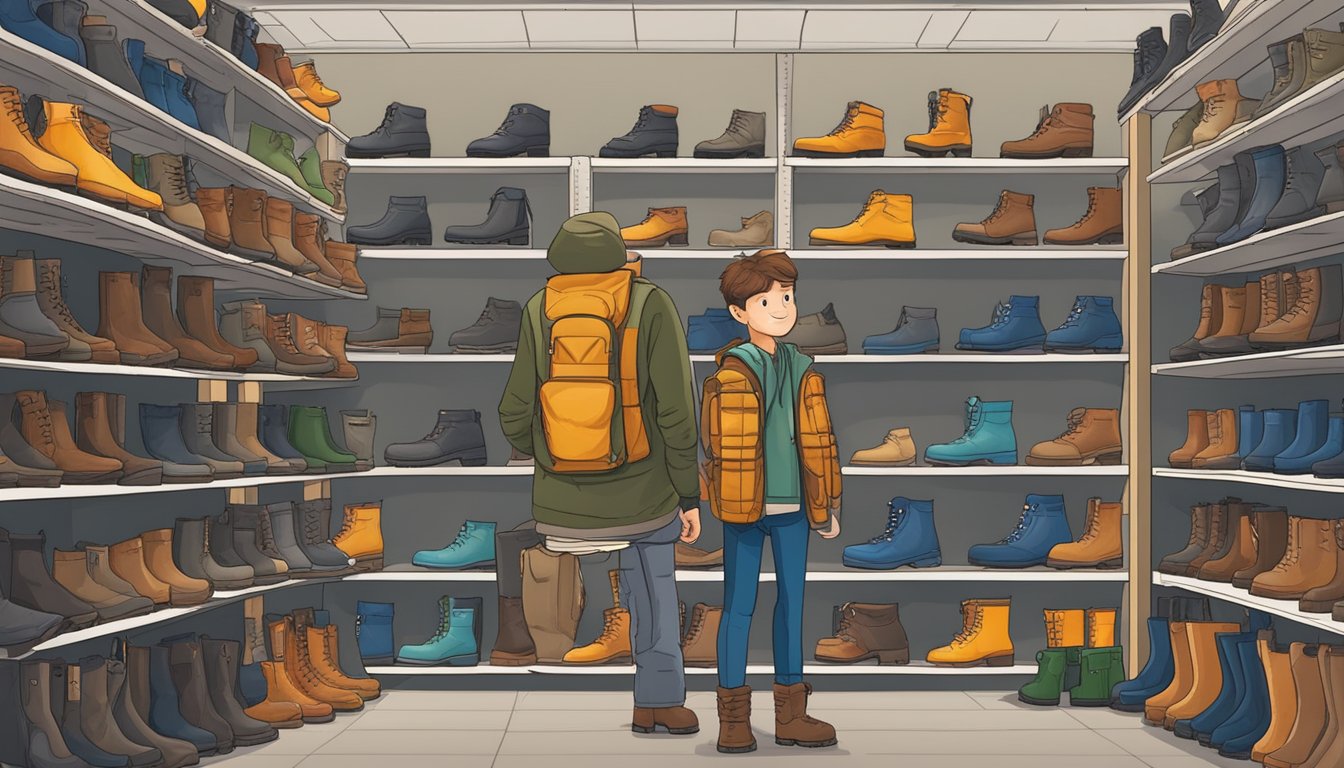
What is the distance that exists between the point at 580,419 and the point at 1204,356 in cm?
233

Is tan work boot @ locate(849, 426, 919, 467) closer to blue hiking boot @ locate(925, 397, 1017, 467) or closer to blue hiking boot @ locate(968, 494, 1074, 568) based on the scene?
blue hiking boot @ locate(925, 397, 1017, 467)

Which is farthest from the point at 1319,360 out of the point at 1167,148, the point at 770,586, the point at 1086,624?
the point at 770,586

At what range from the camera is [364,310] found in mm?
5395

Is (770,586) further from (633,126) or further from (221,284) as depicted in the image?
(221,284)

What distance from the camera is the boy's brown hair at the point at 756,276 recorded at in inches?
151

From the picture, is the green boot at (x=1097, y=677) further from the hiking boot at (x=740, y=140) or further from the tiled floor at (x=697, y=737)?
the hiking boot at (x=740, y=140)

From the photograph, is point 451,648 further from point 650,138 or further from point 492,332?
point 650,138

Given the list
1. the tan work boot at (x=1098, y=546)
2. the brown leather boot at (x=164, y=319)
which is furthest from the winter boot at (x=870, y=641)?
the brown leather boot at (x=164, y=319)

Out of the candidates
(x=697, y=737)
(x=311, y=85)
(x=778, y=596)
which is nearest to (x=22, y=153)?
(x=311, y=85)

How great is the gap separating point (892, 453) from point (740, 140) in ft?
4.70

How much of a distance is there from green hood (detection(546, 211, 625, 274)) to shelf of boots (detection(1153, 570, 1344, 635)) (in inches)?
87.9

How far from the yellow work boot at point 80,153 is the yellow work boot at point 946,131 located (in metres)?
3.06

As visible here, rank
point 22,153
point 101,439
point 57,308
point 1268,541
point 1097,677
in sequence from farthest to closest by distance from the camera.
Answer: point 1097,677
point 1268,541
point 101,439
point 57,308
point 22,153

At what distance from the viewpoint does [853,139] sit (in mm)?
4973
